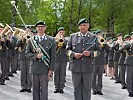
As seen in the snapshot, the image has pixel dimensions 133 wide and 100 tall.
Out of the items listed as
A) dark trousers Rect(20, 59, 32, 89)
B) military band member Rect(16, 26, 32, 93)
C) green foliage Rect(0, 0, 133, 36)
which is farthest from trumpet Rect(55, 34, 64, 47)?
green foliage Rect(0, 0, 133, 36)

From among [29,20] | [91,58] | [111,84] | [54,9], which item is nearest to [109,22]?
[54,9]

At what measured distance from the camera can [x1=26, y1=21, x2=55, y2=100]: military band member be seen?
313 inches

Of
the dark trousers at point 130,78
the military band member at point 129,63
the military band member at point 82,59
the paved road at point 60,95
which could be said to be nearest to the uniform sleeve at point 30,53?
the military band member at point 82,59

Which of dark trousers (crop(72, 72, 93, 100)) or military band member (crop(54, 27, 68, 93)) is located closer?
dark trousers (crop(72, 72, 93, 100))

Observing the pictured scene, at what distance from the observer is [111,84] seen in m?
13.7

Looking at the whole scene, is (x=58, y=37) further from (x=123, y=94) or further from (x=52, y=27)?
(x=52, y=27)

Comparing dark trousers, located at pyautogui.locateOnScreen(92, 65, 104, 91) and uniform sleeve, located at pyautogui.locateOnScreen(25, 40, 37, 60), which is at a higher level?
uniform sleeve, located at pyautogui.locateOnScreen(25, 40, 37, 60)

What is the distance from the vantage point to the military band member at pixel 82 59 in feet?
26.2

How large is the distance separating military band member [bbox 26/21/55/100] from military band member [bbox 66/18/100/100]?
1.47 feet

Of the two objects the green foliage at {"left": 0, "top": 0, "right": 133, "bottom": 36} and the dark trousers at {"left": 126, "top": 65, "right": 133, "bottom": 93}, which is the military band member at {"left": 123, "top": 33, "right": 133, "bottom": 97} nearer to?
the dark trousers at {"left": 126, "top": 65, "right": 133, "bottom": 93}

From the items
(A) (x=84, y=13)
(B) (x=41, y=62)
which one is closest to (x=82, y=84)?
(B) (x=41, y=62)

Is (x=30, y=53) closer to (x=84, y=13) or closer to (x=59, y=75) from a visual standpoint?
(x=59, y=75)

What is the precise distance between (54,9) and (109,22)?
772 cm

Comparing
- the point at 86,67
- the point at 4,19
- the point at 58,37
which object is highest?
the point at 4,19
